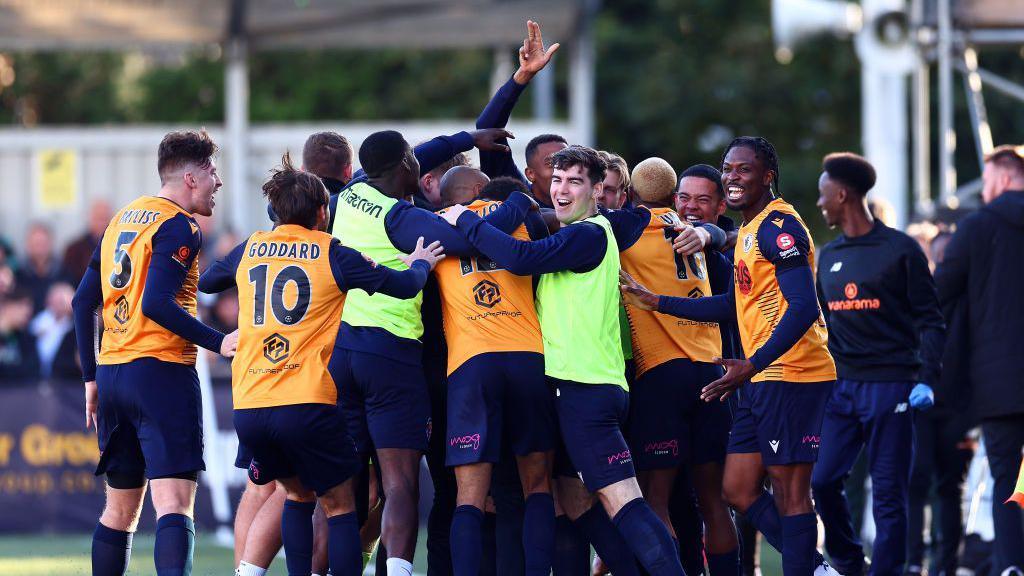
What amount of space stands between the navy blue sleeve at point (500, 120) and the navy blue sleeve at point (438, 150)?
355mm

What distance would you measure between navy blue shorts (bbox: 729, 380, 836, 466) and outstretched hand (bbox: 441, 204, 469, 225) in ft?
5.85

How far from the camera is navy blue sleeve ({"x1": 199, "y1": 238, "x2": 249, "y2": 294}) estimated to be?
8.00 meters

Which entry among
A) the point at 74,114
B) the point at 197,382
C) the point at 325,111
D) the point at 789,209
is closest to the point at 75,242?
the point at 197,382

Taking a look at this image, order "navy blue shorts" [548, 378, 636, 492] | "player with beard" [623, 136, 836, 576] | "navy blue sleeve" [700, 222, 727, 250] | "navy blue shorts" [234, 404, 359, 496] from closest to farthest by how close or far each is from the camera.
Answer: "navy blue shorts" [234, 404, 359, 496] → "navy blue shorts" [548, 378, 636, 492] → "player with beard" [623, 136, 836, 576] → "navy blue sleeve" [700, 222, 727, 250]

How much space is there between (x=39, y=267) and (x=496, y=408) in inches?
406

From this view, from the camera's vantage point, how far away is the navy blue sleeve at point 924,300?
355 inches

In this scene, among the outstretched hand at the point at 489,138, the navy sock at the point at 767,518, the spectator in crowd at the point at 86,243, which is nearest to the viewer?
the navy sock at the point at 767,518

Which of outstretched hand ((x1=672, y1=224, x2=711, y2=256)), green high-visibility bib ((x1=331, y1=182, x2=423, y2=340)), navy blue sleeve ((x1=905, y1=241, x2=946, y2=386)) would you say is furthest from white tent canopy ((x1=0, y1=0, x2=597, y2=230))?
green high-visibility bib ((x1=331, y1=182, x2=423, y2=340))

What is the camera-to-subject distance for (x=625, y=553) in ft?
26.4

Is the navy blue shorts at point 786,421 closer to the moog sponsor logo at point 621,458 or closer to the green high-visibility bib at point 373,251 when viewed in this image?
the moog sponsor logo at point 621,458

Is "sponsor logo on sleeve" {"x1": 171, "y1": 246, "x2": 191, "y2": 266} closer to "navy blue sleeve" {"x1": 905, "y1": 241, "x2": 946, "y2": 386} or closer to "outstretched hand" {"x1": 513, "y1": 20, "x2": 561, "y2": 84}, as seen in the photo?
"outstretched hand" {"x1": 513, "y1": 20, "x2": 561, "y2": 84}

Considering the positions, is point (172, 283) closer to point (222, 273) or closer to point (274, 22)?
point (222, 273)

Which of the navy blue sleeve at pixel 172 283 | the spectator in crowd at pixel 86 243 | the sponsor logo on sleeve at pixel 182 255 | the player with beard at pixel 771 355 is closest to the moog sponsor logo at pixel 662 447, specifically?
the player with beard at pixel 771 355

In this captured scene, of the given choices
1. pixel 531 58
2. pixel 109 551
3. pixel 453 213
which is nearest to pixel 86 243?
pixel 531 58
